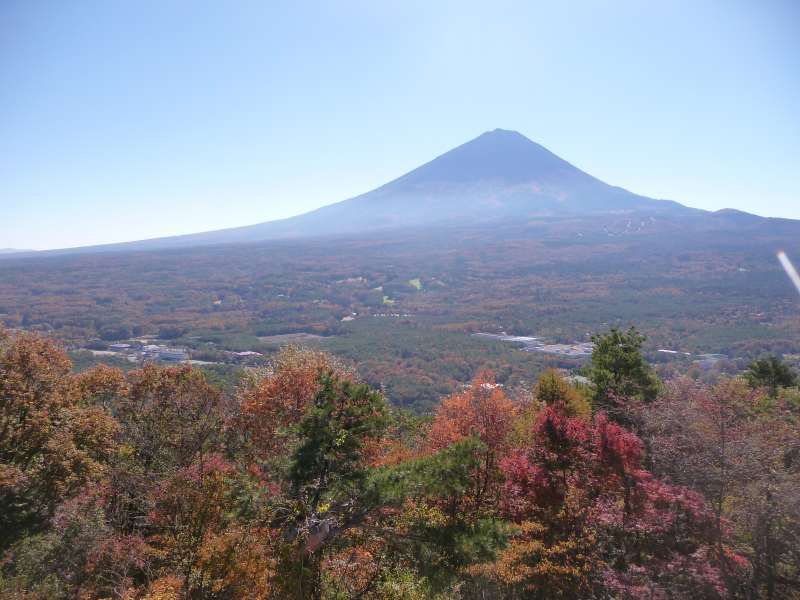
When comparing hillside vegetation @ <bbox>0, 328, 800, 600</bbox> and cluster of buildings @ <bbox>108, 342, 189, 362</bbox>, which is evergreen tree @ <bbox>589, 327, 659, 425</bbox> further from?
cluster of buildings @ <bbox>108, 342, 189, 362</bbox>

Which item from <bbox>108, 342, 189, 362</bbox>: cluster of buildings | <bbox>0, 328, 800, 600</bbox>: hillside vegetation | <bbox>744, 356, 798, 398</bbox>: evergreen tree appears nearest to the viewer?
<bbox>0, 328, 800, 600</bbox>: hillside vegetation

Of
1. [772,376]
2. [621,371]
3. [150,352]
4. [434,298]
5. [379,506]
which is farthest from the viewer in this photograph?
[434,298]

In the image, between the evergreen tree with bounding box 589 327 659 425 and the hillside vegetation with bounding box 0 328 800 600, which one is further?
the evergreen tree with bounding box 589 327 659 425

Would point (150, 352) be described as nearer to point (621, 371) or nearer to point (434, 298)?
point (621, 371)

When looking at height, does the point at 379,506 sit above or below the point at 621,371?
above

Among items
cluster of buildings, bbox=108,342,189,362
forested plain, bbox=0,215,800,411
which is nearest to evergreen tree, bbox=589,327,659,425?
forested plain, bbox=0,215,800,411

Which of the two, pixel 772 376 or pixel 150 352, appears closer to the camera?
pixel 772 376

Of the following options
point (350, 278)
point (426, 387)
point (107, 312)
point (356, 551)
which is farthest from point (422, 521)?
point (350, 278)

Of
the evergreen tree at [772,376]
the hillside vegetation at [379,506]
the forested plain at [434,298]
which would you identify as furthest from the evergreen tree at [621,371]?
the forested plain at [434,298]

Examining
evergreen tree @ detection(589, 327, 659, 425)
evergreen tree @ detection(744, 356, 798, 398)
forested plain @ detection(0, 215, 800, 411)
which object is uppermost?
evergreen tree @ detection(589, 327, 659, 425)

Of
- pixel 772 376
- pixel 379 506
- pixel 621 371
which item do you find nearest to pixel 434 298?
pixel 772 376

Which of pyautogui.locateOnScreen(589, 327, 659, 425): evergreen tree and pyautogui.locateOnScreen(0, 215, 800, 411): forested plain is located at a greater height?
pyautogui.locateOnScreen(589, 327, 659, 425): evergreen tree
